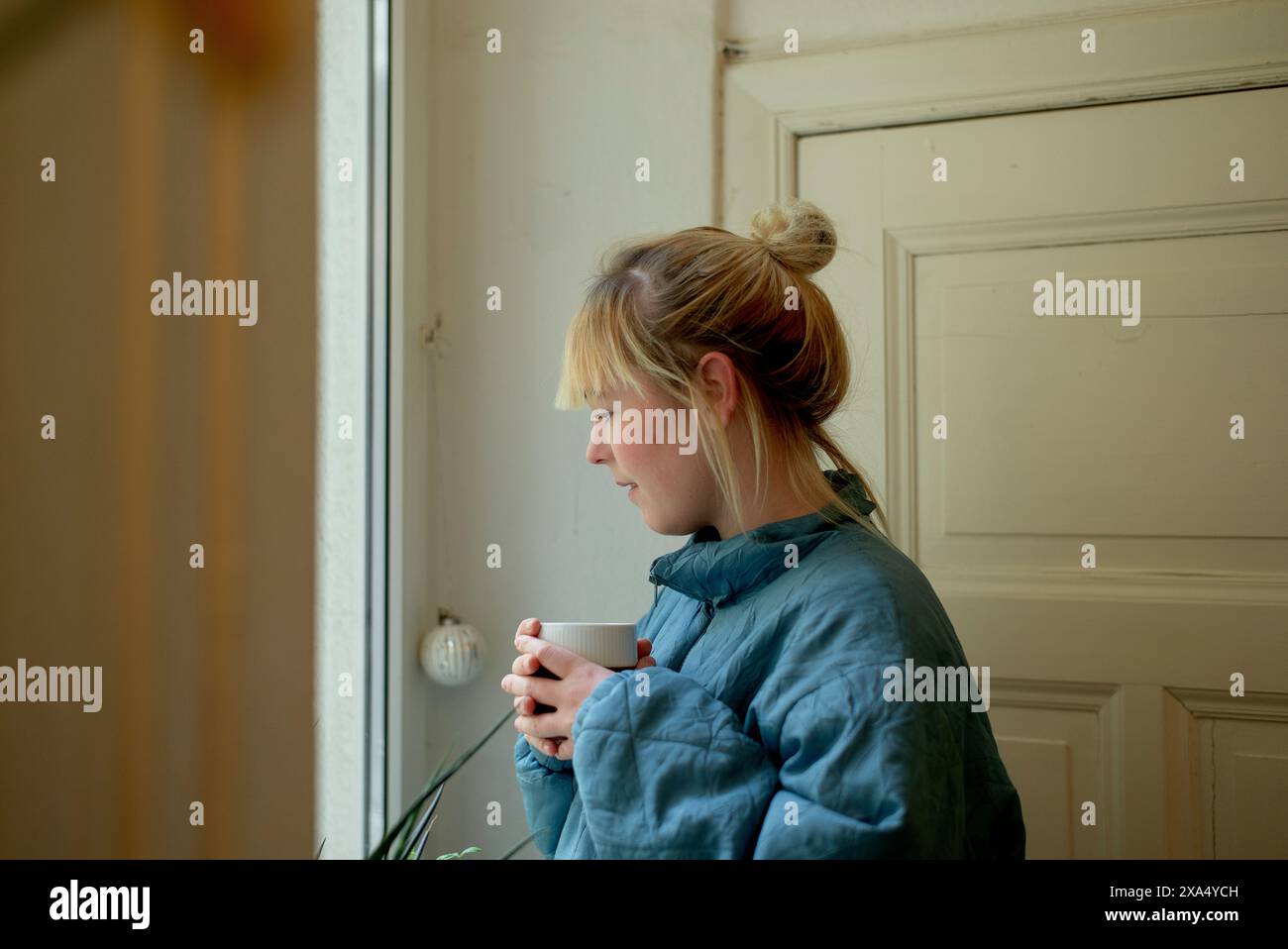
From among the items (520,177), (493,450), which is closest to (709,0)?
(520,177)

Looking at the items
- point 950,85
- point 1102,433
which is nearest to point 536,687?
point 1102,433

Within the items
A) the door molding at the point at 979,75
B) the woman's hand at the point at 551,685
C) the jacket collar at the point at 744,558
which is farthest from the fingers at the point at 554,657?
the door molding at the point at 979,75

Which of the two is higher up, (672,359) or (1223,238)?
(1223,238)

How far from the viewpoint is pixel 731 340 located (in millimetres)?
791

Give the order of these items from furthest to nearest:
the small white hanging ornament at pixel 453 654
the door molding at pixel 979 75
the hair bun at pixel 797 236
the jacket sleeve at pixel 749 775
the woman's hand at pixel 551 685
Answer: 1. the small white hanging ornament at pixel 453 654
2. the door molding at pixel 979 75
3. the hair bun at pixel 797 236
4. the woman's hand at pixel 551 685
5. the jacket sleeve at pixel 749 775

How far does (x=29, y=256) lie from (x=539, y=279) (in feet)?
2.23

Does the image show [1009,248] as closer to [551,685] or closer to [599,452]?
[599,452]

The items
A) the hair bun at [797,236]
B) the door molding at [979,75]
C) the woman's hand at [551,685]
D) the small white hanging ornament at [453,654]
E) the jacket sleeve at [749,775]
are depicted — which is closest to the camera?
the jacket sleeve at [749,775]

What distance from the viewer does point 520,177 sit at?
1.40 metres

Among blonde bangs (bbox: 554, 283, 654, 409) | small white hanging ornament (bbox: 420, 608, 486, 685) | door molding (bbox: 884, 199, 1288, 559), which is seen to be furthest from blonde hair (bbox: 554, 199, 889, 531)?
small white hanging ornament (bbox: 420, 608, 486, 685)

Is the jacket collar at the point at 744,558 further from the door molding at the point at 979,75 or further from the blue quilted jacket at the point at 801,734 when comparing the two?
the door molding at the point at 979,75

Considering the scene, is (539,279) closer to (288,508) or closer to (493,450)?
(493,450)

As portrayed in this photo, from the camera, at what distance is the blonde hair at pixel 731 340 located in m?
0.79
